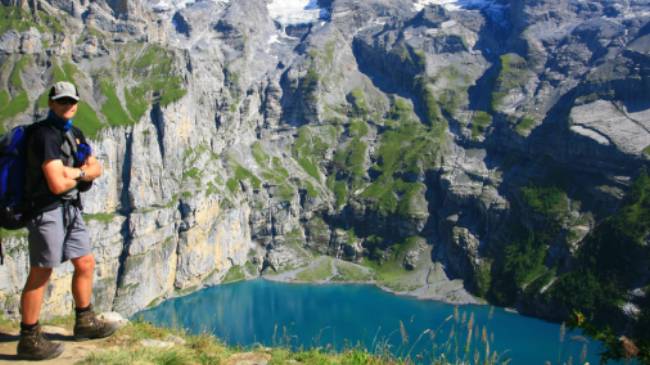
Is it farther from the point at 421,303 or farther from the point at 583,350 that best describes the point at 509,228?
the point at 583,350

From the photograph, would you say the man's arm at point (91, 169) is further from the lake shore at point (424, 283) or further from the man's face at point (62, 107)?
the lake shore at point (424, 283)

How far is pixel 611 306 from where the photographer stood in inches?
5650

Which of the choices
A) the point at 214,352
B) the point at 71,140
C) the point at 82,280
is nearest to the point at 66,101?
the point at 71,140

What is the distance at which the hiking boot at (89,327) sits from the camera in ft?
34.1

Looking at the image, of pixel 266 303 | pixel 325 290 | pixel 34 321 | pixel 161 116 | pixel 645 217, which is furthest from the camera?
pixel 161 116

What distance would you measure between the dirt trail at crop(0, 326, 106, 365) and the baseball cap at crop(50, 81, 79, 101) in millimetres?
4883

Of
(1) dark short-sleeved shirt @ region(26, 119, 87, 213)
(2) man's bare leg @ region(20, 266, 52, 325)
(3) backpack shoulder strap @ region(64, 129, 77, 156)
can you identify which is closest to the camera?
(1) dark short-sleeved shirt @ region(26, 119, 87, 213)

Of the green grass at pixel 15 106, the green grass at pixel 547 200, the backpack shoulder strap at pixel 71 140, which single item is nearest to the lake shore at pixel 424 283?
the green grass at pixel 547 200

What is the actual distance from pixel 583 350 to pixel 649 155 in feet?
645

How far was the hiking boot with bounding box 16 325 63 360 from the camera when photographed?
9062 mm

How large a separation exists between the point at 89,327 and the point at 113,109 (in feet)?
648

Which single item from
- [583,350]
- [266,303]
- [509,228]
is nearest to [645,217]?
[509,228]

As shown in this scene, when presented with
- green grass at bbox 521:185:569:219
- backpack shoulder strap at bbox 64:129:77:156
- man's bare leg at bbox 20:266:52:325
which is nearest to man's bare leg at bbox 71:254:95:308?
man's bare leg at bbox 20:266:52:325

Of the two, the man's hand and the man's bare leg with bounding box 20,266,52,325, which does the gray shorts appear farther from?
the man's hand
